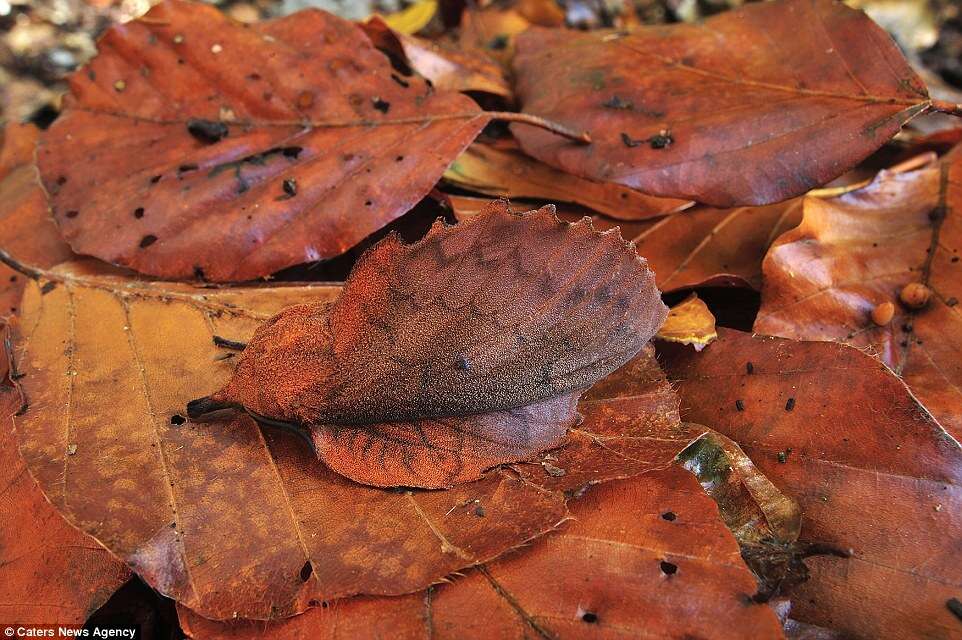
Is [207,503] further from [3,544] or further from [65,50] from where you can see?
[65,50]

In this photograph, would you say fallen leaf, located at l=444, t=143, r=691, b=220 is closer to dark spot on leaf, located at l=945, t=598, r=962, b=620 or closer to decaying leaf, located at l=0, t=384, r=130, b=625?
dark spot on leaf, located at l=945, t=598, r=962, b=620

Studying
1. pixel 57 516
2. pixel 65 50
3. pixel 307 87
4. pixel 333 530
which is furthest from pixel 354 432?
pixel 65 50

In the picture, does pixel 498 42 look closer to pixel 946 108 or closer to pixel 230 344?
pixel 946 108

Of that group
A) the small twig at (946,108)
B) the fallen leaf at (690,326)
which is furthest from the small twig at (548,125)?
the small twig at (946,108)

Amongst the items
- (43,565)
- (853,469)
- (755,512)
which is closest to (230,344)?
(43,565)

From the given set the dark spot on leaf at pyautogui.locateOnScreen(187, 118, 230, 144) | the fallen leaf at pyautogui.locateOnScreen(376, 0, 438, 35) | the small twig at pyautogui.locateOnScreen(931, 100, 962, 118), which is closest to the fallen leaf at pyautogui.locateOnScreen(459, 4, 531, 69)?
the fallen leaf at pyautogui.locateOnScreen(376, 0, 438, 35)
